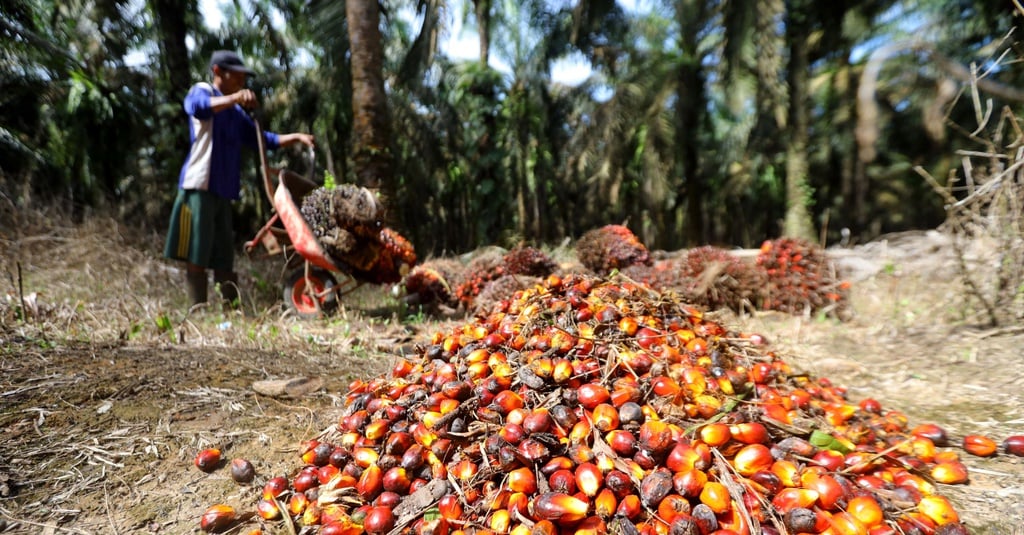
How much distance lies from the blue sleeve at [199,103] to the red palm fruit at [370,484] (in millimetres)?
2971

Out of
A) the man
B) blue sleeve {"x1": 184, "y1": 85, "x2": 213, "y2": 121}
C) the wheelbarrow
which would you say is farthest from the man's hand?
the wheelbarrow

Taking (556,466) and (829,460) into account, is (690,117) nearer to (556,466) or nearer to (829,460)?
(829,460)

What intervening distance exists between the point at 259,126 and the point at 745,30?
7.44m

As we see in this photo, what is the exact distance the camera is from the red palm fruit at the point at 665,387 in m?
1.36

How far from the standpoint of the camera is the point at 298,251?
11.0 feet

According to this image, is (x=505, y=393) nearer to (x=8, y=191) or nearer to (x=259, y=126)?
(x=259, y=126)

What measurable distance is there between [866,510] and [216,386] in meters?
2.18

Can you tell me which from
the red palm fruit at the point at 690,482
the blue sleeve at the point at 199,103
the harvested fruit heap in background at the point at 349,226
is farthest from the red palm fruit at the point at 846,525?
the blue sleeve at the point at 199,103

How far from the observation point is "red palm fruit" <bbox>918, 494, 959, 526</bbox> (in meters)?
1.14

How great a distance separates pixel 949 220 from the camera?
2.79 metres

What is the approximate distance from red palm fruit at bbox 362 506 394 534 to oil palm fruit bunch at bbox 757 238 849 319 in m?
3.62

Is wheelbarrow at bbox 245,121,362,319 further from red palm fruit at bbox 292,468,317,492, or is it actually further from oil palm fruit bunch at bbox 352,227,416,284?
red palm fruit at bbox 292,468,317,492

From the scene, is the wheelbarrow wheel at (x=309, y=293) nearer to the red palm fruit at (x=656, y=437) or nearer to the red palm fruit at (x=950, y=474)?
the red palm fruit at (x=656, y=437)

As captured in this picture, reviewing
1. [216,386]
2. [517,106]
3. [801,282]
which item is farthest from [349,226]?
[517,106]
